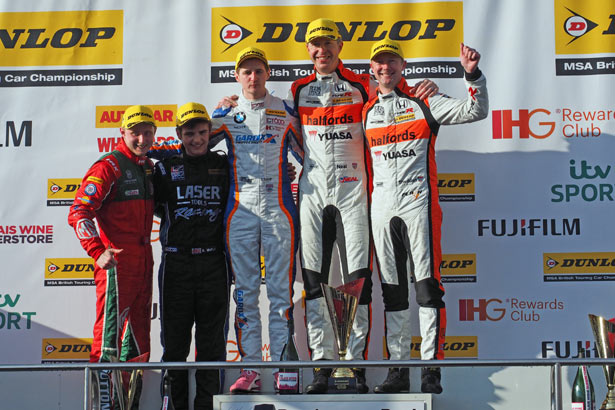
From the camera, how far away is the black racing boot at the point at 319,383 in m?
3.64

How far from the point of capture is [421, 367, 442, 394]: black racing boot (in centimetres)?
358

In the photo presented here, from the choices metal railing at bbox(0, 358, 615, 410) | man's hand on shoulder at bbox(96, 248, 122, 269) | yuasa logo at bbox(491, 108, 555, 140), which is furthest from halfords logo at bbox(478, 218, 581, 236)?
man's hand on shoulder at bbox(96, 248, 122, 269)

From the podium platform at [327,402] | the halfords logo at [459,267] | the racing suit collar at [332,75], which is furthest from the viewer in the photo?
the halfords logo at [459,267]

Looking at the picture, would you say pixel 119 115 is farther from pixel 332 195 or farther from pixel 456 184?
pixel 456 184

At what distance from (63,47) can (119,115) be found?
1.91 ft

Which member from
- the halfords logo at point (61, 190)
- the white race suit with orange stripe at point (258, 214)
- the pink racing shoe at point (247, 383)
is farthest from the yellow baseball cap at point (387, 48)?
the halfords logo at point (61, 190)

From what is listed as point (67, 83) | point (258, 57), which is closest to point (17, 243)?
point (67, 83)

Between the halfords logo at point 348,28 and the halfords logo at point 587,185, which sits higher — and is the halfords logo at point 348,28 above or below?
above

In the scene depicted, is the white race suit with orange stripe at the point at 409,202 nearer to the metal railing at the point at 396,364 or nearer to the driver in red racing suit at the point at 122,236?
the metal railing at the point at 396,364

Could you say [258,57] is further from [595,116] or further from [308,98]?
[595,116]

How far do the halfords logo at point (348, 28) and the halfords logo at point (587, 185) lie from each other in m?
1.03

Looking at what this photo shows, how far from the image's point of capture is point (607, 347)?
11.9 feet

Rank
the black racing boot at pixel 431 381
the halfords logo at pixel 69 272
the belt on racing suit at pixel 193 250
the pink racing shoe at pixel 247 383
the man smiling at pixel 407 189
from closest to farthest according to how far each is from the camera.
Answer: the black racing boot at pixel 431 381
the pink racing shoe at pixel 247 383
the man smiling at pixel 407 189
the belt on racing suit at pixel 193 250
the halfords logo at pixel 69 272

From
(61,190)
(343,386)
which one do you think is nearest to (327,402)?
(343,386)
